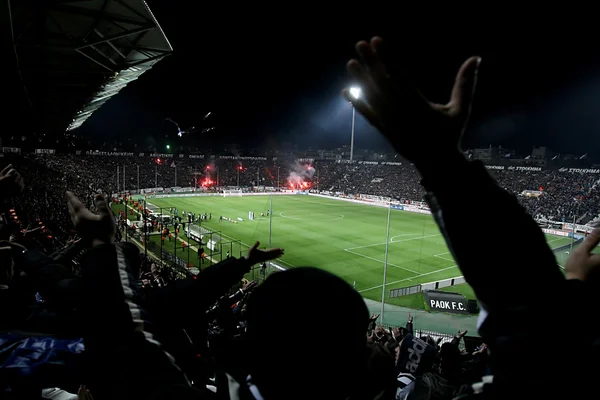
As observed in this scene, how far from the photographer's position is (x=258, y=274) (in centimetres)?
2305

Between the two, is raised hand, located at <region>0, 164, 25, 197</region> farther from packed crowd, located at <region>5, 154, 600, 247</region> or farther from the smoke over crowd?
the smoke over crowd

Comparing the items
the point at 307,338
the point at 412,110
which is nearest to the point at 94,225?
the point at 307,338


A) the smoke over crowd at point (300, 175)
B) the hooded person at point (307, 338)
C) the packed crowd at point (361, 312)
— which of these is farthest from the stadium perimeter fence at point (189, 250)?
the smoke over crowd at point (300, 175)

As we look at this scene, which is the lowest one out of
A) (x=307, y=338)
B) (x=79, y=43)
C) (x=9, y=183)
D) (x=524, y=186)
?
(x=524, y=186)

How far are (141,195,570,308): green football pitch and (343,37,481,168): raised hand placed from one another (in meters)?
20.4

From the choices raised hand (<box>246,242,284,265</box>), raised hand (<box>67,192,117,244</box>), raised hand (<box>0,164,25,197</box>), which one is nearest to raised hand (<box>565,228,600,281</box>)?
raised hand (<box>246,242,284,265</box>)

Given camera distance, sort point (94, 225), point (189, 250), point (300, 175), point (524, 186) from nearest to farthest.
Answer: point (94, 225) < point (189, 250) < point (524, 186) < point (300, 175)

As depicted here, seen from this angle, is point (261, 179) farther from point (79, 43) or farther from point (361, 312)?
point (361, 312)

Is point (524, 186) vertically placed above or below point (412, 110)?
below

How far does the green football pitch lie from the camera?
976 inches

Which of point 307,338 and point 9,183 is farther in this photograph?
point 9,183

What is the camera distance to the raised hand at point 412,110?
1059 mm

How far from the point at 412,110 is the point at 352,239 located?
34398 millimetres

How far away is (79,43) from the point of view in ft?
23.3
